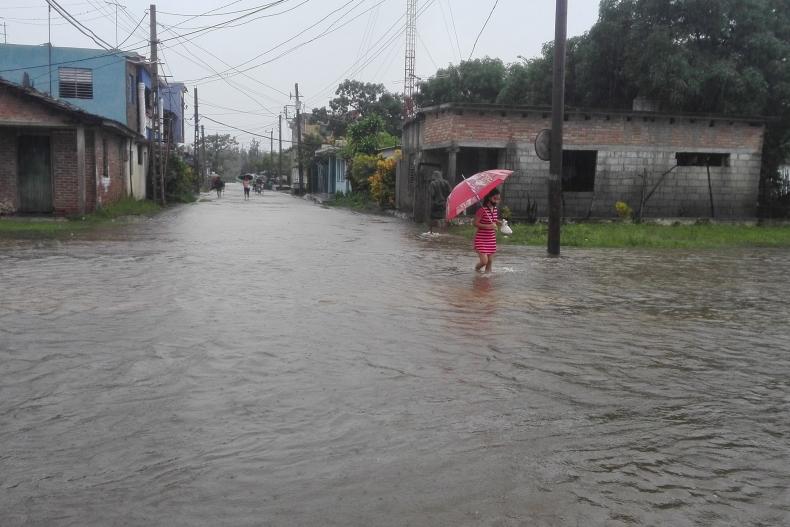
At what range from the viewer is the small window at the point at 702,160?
Result: 1021 inches

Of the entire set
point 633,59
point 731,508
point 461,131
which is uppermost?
point 633,59

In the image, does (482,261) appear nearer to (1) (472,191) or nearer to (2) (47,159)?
(1) (472,191)

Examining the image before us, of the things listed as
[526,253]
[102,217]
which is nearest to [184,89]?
[102,217]

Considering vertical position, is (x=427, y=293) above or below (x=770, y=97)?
below

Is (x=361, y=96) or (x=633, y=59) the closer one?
(x=633, y=59)

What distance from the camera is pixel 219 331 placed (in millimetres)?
7918

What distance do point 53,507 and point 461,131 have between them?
2141 centimetres

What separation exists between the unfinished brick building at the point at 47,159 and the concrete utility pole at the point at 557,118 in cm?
1393

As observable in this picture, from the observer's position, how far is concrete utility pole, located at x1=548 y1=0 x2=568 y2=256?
49.5 ft

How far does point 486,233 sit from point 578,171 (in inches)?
560

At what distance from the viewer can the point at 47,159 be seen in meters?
23.3

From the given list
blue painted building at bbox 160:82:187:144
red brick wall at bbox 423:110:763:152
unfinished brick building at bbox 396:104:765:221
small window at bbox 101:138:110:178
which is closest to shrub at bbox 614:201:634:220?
unfinished brick building at bbox 396:104:765:221

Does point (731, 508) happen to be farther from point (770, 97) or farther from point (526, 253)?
point (770, 97)

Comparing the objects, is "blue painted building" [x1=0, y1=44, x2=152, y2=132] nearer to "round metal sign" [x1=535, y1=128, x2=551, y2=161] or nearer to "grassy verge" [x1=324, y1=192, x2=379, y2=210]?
"grassy verge" [x1=324, y1=192, x2=379, y2=210]
